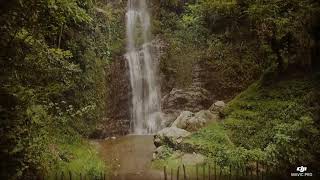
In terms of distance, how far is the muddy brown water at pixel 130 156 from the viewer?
10727 mm

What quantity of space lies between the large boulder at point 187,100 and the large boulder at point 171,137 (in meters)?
4.40

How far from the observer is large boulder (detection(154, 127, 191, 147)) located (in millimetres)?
12441

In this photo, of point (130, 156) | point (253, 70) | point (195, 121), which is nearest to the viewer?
point (130, 156)

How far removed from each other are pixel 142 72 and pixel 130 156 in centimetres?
735

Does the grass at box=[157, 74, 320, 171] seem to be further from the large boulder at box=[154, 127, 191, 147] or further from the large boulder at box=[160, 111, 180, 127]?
the large boulder at box=[160, 111, 180, 127]

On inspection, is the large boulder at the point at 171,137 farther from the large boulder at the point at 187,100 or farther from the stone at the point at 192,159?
the large boulder at the point at 187,100

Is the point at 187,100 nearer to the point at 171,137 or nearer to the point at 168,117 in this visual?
the point at 168,117

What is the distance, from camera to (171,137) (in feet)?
41.3

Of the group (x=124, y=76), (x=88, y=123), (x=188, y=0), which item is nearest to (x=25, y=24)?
(x=88, y=123)

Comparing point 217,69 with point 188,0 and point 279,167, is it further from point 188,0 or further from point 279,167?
point 279,167

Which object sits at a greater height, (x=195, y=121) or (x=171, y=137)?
(x=195, y=121)

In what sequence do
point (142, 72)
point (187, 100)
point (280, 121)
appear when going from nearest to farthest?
point (280, 121) → point (187, 100) → point (142, 72)
